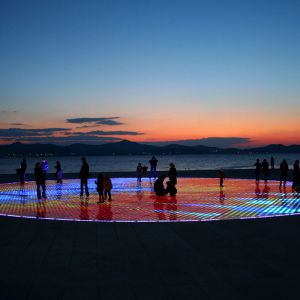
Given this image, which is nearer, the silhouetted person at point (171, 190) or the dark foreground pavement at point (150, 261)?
the dark foreground pavement at point (150, 261)

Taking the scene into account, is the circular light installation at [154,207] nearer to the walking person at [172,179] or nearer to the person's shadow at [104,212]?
the person's shadow at [104,212]

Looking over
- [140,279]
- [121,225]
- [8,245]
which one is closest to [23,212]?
[121,225]

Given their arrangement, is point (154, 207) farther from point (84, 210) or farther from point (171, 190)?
point (171, 190)

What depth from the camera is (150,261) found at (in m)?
7.68

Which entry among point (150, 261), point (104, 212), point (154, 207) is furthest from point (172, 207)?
point (150, 261)

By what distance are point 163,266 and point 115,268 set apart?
2.54 ft

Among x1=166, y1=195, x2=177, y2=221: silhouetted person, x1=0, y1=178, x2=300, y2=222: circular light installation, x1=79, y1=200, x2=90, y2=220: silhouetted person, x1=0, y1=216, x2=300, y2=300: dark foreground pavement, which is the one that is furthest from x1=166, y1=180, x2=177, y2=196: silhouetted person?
x1=0, y1=216, x2=300, y2=300: dark foreground pavement

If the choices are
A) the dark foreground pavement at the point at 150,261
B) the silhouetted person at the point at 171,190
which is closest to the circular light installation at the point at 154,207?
the silhouetted person at the point at 171,190

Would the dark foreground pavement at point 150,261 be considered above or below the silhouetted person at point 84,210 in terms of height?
above

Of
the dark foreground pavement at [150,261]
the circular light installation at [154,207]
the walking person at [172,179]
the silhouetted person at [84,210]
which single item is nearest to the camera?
the dark foreground pavement at [150,261]

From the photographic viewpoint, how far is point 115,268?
7227 mm

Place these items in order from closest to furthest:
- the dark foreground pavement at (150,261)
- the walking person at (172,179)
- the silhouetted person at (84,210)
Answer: the dark foreground pavement at (150,261), the silhouetted person at (84,210), the walking person at (172,179)

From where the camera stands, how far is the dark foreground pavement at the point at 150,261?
6.09 m

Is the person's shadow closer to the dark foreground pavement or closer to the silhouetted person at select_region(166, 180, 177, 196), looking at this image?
the dark foreground pavement
